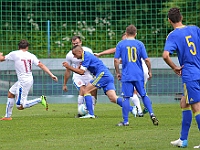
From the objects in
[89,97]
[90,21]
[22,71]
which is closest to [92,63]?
[89,97]

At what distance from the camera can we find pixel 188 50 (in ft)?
31.6

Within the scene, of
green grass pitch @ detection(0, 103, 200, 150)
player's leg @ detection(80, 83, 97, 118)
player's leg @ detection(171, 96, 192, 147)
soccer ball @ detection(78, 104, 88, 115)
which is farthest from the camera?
soccer ball @ detection(78, 104, 88, 115)

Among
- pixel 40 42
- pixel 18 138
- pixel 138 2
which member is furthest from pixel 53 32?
pixel 18 138

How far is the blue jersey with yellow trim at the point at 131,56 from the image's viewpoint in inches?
542

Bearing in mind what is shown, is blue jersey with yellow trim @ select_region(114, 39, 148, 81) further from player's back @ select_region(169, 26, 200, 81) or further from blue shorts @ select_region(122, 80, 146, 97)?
player's back @ select_region(169, 26, 200, 81)

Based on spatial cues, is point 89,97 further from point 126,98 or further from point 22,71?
point 126,98

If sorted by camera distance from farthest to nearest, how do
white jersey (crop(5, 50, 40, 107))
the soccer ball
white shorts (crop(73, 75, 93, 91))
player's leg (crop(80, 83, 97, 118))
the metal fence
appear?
the metal fence
white shorts (crop(73, 75, 93, 91))
the soccer ball
white jersey (crop(5, 50, 40, 107))
player's leg (crop(80, 83, 97, 118))

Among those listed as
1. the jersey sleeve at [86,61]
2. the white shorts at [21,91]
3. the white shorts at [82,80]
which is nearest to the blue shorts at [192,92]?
the jersey sleeve at [86,61]

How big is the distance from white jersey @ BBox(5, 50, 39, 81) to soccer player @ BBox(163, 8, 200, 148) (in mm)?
6673

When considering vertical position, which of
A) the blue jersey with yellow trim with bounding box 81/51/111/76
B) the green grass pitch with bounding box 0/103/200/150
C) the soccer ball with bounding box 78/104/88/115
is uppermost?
the blue jersey with yellow trim with bounding box 81/51/111/76

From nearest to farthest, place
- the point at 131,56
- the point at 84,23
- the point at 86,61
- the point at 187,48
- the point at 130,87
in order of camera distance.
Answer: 1. the point at 187,48
2. the point at 130,87
3. the point at 131,56
4. the point at 86,61
5. the point at 84,23

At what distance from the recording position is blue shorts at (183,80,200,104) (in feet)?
31.1

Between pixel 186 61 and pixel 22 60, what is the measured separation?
6843mm

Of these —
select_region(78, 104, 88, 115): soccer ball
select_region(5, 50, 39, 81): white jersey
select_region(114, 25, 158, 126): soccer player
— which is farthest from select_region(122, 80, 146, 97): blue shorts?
select_region(5, 50, 39, 81): white jersey
